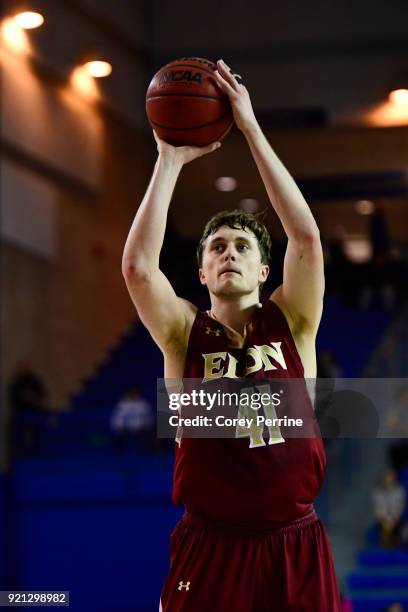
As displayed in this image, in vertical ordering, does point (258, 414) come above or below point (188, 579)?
above

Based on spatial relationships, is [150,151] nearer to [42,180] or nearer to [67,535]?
[42,180]

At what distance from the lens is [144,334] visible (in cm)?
1359

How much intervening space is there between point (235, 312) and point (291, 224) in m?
0.38

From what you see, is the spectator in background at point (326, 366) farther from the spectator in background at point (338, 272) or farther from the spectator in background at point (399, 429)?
the spectator in background at point (338, 272)

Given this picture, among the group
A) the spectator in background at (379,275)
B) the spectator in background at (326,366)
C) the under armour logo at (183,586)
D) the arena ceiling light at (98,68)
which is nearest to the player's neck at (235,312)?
the under armour logo at (183,586)

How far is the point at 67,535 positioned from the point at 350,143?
23.4 feet

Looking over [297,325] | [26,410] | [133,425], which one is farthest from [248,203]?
[297,325]

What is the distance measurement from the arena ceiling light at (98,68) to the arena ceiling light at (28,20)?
1191 mm

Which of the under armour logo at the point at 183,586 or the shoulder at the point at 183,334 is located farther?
the shoulder at the point at 183,334

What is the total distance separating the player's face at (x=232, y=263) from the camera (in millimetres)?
3191

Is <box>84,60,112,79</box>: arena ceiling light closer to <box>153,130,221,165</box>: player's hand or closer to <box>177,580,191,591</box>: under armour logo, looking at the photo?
<box>153,130,221,165</box>: player's hand

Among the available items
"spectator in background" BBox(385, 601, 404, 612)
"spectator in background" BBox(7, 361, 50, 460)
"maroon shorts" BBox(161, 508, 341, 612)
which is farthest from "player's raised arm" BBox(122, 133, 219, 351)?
"spectator in background" BBox(7, 361, 50, 460)

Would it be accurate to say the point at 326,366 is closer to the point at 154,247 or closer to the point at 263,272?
the point at 263,272

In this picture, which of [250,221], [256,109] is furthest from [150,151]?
[250,221]
